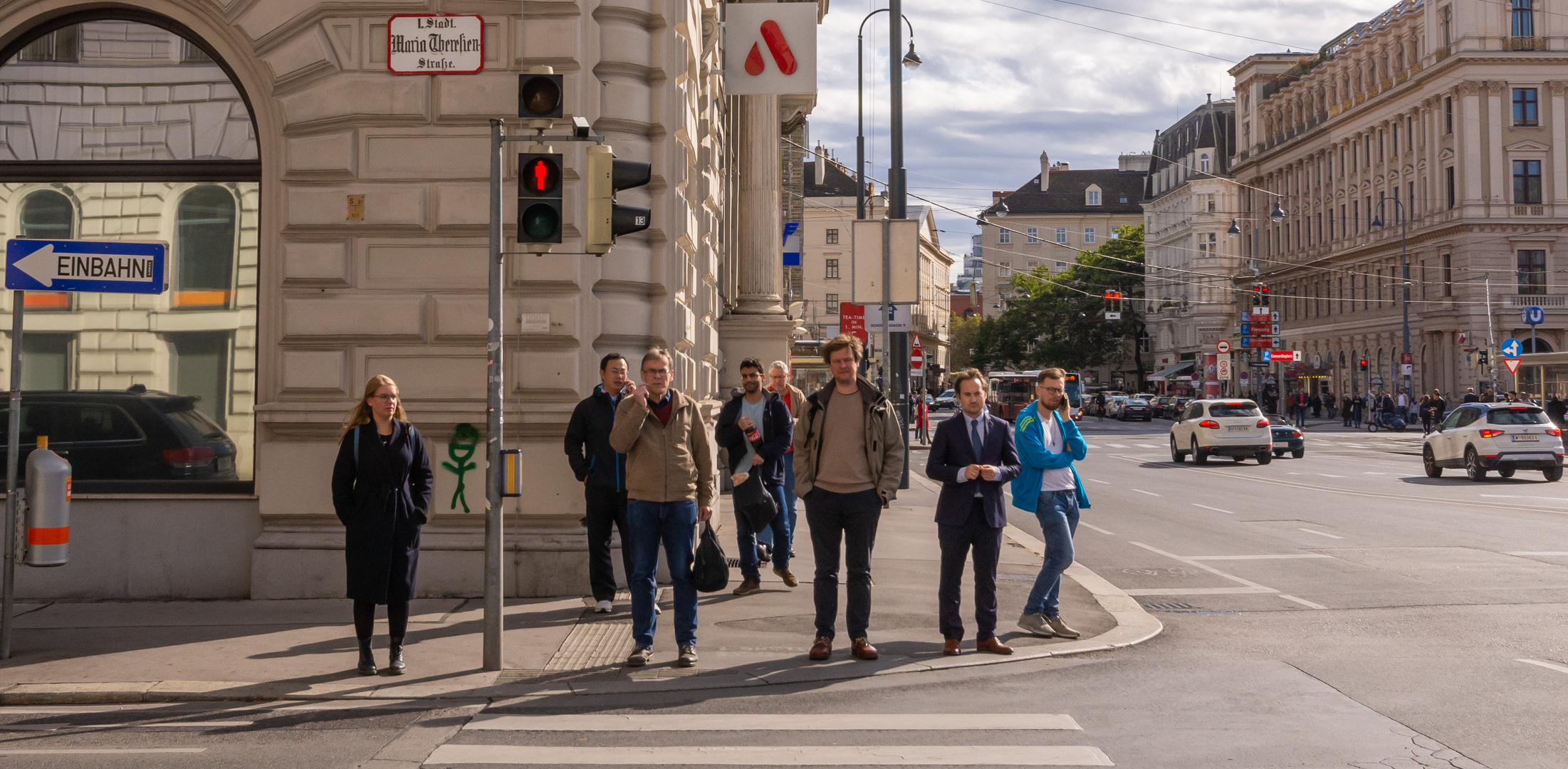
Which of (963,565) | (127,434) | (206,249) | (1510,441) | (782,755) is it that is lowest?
(782,755)

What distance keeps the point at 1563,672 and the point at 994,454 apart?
337 cm

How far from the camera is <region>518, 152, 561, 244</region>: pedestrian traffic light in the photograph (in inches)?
307

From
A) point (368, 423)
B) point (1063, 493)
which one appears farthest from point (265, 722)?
point (1063, 493)

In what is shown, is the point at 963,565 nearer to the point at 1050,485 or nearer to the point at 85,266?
the point at 1050,485

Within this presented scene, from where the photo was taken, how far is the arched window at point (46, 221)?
35.9 feet

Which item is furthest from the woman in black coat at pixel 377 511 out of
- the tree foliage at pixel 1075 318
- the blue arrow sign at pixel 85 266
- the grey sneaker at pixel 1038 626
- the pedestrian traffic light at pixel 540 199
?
the tree foliage at pixel 1075 318

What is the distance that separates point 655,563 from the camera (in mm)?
8164

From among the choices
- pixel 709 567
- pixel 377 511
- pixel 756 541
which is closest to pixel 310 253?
pixel 377 511

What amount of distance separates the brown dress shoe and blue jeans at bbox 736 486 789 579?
8.93 feet

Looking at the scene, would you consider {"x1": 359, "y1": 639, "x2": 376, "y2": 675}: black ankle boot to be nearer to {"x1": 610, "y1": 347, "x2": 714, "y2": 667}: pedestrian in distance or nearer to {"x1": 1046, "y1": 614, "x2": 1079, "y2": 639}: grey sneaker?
{"x1": 610, "y1": 347, "x2": 714, "y2": 667}: pedestrian in distance

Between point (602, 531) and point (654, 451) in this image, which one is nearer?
point (654, 451)

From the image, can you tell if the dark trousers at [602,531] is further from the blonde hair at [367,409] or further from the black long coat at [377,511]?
the blonde hair at [367,409]

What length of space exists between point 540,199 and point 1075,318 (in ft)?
315

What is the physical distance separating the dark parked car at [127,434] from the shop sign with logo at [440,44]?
3.51 meters
